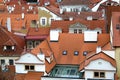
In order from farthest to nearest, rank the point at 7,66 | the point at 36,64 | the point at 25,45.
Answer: the point at 25,45, the point at 7,66, the point at 36,64

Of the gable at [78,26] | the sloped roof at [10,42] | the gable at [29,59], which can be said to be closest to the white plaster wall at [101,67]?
the gable at [29,59]

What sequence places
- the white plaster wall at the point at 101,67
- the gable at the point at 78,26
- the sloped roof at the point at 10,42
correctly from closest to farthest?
the white plaster wall at the point at 101,67 → the sloped roof at the point at 10,42 → the gable at the point at 78,26

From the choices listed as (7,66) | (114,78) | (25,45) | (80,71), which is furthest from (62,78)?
(25,45)

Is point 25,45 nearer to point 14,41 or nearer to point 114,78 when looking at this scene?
point 14,41

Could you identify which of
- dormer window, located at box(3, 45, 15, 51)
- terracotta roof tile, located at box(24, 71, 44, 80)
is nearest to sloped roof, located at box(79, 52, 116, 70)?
terracotta roof tile, located at box(24, 71, 44, 80)

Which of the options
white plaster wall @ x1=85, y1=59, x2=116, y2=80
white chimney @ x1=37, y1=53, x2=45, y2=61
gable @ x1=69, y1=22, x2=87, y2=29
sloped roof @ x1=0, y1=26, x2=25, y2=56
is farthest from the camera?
gable @ x1=69, y1=22, x2=87, y2=29

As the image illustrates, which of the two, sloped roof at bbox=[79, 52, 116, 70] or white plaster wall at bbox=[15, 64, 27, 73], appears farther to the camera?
white plaster wall at bbox=[15, 64, 27, 73]

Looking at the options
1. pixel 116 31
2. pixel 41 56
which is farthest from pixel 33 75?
pixel 116 31

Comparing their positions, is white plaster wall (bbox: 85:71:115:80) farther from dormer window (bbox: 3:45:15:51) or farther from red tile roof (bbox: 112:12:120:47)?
dormer window (bbox: 3:45:15:51)

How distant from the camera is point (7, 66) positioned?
195 ft

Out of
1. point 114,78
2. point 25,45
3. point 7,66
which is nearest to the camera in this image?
point 114,78

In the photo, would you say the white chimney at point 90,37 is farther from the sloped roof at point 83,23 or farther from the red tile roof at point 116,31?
the sloped roof at point 83,23

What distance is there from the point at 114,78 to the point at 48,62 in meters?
8.99

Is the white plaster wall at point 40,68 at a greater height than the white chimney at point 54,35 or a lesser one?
lesser
